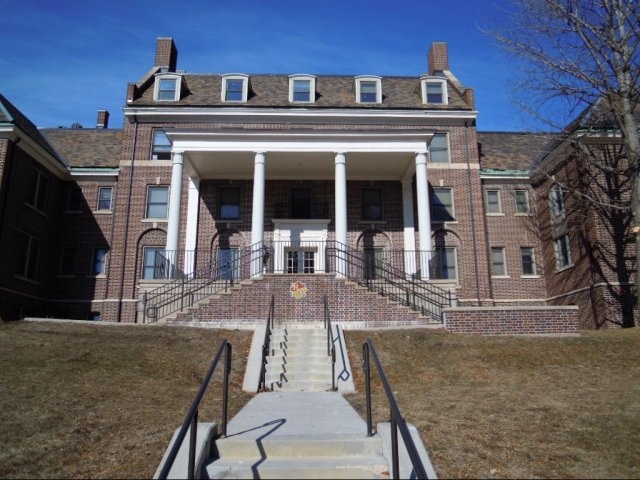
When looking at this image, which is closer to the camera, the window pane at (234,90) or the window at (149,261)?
the window at (149,261)

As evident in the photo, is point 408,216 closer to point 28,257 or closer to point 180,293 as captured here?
point 180,293

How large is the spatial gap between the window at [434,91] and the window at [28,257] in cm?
1954

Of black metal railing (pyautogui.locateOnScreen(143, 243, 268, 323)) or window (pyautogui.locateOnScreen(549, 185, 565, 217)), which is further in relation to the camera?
window (pyautogui.locateOnScreen(549, 185, 565, 217))

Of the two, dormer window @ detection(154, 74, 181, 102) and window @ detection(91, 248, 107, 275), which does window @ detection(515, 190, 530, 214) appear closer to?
dormer window @ detection(154, 74, 181, 102)

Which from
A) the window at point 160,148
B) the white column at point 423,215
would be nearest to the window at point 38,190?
the window at point 160,148

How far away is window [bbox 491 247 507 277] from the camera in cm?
2577

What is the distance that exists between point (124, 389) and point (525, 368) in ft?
26.3

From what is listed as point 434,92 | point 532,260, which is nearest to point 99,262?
point 434,92

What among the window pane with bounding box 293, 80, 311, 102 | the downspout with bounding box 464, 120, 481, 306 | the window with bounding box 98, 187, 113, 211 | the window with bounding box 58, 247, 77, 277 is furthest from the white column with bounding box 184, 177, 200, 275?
the downspout with bounding box 464, 120, 481, 306

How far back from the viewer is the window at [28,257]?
22.4 meters

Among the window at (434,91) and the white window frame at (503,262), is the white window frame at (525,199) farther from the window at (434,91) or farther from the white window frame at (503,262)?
the window at (434,91)

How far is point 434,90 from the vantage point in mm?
26906

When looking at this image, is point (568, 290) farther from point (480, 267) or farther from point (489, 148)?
point (489, 148)

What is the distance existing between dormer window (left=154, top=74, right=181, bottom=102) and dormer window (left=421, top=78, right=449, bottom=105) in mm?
12296
